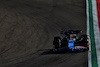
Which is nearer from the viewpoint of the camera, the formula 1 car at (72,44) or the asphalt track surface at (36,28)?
the asphalt track surface at (36,28)

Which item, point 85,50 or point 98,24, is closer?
point 85,50

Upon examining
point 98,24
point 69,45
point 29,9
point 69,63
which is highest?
point 29,9

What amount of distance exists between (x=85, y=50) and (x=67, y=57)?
1419 mm

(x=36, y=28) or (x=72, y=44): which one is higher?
(x=36, y=28)

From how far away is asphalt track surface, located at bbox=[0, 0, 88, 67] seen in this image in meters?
12.2

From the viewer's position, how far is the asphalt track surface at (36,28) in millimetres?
12188

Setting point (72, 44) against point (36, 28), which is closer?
point (72, 44)

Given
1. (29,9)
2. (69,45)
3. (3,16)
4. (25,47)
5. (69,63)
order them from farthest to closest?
1. (29,9)
2. (3,16)
3. (25,47)
4. (69,45)
5. (69,63)

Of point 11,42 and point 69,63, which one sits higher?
point 11,42

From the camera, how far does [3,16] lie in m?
18.0

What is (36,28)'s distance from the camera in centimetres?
1636

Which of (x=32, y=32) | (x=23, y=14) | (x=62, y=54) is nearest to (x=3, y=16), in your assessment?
(x=23, y=14)

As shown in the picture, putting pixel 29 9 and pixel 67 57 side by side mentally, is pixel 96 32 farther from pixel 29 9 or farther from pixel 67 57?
pixel 29 9

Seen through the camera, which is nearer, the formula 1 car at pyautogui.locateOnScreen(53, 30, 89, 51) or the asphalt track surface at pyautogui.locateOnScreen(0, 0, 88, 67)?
the asphalt track surface at pyautogui.locateOnScreen(0, 0, 88, 67)
